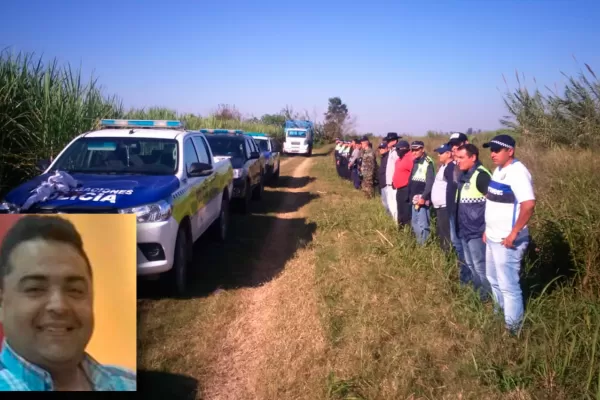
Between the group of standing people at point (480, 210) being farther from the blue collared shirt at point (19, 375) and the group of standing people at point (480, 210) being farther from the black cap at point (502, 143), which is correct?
the blue collared shirt at point (19, 375)

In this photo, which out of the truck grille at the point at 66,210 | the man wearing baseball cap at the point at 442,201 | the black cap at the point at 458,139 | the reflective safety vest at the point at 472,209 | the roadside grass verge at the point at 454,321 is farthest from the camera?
the man wearing baseball cap at the point at 442,201

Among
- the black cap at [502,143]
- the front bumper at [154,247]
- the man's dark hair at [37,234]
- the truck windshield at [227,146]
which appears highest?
the black cap at [502,143]

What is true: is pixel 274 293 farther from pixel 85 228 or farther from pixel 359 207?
pixel 359 207

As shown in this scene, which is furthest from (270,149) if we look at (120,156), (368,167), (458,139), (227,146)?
(458,139)

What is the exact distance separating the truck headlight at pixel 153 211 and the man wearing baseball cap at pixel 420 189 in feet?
11.7

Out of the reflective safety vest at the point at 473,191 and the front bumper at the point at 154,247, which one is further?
the reflective safety vest at the point at 473,191

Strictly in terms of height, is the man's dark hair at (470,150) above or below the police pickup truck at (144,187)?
above

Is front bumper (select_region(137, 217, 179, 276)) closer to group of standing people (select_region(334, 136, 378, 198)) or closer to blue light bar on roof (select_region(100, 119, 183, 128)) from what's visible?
blue light bar on roof (select_region(100, 119, 183, 128))

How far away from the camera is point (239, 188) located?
10125 millimetres

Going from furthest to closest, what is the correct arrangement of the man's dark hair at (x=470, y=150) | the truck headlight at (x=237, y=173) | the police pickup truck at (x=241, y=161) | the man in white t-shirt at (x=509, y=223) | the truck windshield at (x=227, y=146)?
the truck windshield at (x=227, y=146) < the police pickup truck at (x=241, y=161) < the truck headlight at (x=237, y=173) < the man's dark hair at (x=470, y=150) < the man in white t-shirt at (x=509, y=223)

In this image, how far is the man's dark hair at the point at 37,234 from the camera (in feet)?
9.04

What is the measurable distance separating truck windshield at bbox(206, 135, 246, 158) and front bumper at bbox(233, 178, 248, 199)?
132cm

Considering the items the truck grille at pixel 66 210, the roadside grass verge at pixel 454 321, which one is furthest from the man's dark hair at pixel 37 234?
the roadside grass verge at pixel 454 321

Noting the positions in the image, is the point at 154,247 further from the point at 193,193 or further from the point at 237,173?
the point at 237,173
